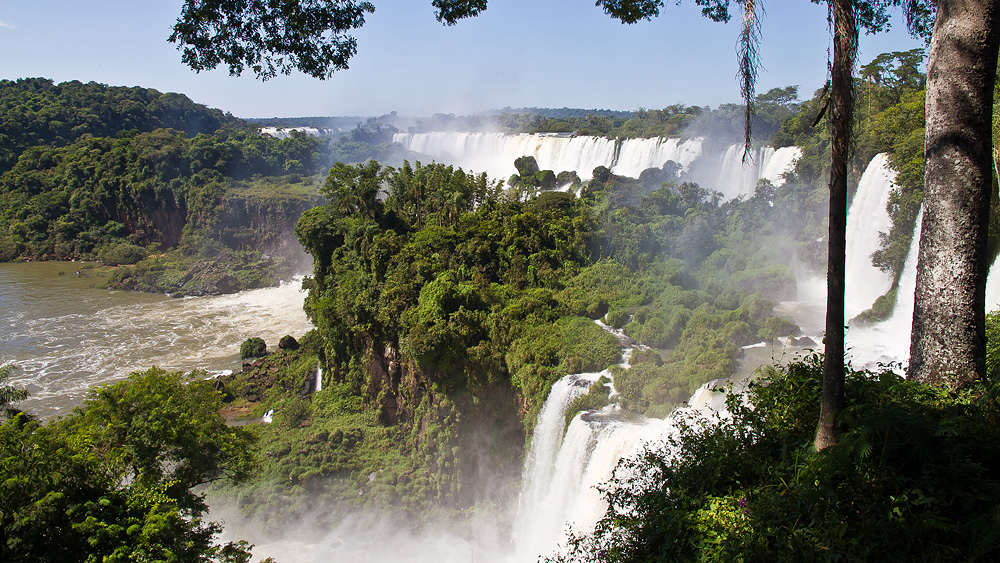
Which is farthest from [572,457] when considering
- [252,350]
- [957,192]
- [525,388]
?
[252,350]

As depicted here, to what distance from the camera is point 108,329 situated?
31.4 meters

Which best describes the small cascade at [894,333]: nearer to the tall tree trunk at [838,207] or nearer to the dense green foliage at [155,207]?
the tall tree trunk at [838,207]

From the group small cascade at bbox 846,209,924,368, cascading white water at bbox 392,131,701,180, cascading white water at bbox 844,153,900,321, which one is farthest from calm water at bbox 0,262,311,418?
cascading white water at bbox 844,153,900,321

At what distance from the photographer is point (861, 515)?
4477mm

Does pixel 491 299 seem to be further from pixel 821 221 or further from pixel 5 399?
pixel 821 221

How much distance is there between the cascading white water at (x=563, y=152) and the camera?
1542 inches

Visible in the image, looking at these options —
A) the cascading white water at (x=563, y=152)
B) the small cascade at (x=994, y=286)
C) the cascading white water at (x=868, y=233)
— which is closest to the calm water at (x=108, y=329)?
the cascading white water at (x=563, y=152)

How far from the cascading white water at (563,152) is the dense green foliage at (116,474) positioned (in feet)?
110

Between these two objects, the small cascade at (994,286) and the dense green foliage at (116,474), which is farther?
the small cascade at (994,286)

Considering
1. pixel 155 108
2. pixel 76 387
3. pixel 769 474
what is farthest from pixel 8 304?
pixel 155 108

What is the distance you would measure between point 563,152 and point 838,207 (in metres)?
42.2

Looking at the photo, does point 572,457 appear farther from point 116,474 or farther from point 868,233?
point 868,233

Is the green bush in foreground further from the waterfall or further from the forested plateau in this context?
the waterfall

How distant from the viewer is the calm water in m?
25.6
